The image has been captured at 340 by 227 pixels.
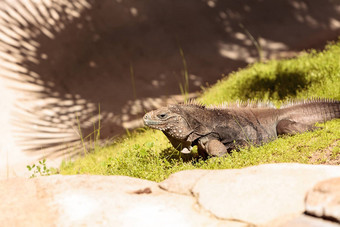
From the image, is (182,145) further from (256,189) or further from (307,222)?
(307,222)

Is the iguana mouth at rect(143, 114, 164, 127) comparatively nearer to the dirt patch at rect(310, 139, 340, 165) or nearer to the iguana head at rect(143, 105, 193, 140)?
the iguana head at rect(143, 105, 193, 140)

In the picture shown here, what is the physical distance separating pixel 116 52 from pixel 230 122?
27.9ft

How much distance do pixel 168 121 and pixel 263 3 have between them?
11.0 m

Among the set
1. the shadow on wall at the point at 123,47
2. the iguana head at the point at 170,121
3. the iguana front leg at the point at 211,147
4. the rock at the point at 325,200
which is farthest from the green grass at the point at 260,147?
the rock at the point at 325,200

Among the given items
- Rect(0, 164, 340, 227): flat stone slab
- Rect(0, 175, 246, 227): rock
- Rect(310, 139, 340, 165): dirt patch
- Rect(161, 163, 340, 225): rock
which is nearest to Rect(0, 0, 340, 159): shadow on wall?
Rect(310, 139, 340, 165): dirt patch

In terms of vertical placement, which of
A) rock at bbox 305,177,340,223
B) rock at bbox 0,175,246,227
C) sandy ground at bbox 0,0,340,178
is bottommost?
rock at bbox 0,175,246,227

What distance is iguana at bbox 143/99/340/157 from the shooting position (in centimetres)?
661

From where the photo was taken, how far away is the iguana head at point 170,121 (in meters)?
6.51

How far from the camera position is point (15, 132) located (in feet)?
39.7

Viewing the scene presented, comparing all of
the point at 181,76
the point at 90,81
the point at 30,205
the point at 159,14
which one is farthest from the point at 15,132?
the point at 30,205

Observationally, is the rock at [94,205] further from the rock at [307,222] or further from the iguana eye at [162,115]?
the iguana eye at [162,115]

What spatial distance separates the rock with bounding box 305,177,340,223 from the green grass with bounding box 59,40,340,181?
7.35 feet

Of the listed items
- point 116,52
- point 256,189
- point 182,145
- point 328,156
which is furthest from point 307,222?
point 116,52

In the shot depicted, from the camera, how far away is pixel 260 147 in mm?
6801
